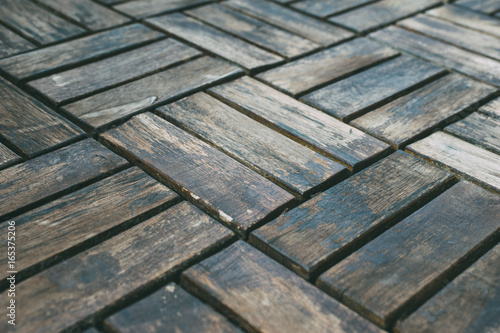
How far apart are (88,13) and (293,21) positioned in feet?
2.20

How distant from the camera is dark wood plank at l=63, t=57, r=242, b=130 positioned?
1201 millimetres

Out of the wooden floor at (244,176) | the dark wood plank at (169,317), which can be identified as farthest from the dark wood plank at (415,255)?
the dark wood plank at (169,317)

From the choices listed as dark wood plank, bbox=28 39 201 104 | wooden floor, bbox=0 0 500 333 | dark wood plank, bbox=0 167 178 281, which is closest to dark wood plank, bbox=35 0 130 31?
wooden floor, bbox=0 0 500 333

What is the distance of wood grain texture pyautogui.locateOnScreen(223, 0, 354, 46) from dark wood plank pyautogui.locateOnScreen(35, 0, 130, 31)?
1.31 feet

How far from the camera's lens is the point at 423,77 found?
1.43m

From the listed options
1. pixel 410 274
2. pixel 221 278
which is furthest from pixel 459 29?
pixel 221 278

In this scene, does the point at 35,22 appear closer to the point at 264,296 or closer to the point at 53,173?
the point at 53,173

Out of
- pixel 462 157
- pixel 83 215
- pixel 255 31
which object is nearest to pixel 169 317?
pixel 83 215

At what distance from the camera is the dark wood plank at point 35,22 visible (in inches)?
61.2

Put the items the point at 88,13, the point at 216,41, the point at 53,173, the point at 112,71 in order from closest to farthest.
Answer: the point at 53,173 < the point at 112,71 < the point at 216,41 < the point at 88,13

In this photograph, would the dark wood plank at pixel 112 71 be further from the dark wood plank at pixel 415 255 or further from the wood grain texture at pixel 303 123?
the dark wood plank at pixel 415 255

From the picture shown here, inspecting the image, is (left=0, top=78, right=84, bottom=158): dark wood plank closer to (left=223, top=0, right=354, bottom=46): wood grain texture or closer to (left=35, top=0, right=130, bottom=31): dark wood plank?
(left=35, top=0, right=130, bottom=31): dark wood plank

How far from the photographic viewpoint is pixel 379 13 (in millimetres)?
1836

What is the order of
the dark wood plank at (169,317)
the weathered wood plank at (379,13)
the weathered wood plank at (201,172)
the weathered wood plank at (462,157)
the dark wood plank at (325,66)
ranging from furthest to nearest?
the weathered wood plank at (379,13)
the dark wood plank at (325,66)
the weathered wood plank at (462,157)
the weathered wood plank at (201,172)
the dark wood plank at (169,317)
